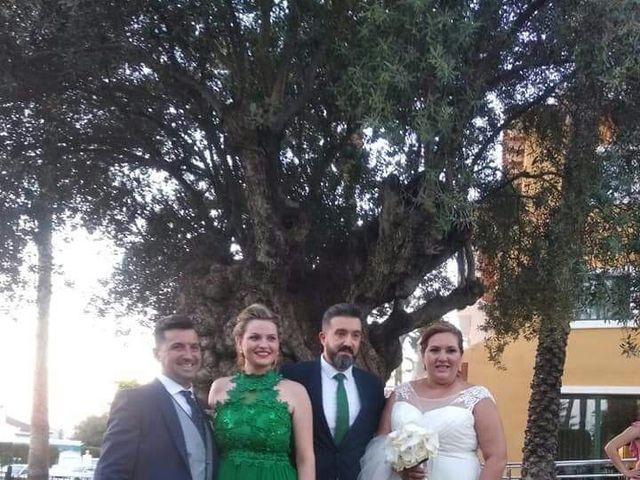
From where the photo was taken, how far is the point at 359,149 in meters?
9.39

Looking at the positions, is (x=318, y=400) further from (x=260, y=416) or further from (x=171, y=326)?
(x=171, y=326)

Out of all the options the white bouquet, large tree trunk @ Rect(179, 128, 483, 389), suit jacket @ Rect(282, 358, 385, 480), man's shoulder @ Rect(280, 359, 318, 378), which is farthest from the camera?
large tree trunk @ Rect(179, 128, 483, 389)

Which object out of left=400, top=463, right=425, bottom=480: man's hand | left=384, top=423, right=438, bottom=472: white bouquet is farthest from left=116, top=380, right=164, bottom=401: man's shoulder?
left=400, top=463, right=425, bottom=480: man's hand

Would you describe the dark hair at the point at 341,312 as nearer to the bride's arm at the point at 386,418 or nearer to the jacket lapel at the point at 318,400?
the jacket lapel at the point at 318,400

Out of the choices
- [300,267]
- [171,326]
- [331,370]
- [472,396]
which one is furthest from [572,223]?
[171,326]

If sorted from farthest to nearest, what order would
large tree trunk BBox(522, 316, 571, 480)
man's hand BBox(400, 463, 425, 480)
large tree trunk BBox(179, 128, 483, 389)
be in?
large tree trunk BBox(522, 316, 571, 480), large tree trunk BBox(179, 128, 483, 389), man's hand BBox(400, 463, 425, 480)

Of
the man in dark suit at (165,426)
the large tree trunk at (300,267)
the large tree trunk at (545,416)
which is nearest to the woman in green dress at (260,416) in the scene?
the man in dark suit at (165,426)

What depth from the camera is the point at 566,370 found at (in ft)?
66.9

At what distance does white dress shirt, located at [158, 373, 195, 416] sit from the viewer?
14.6ft

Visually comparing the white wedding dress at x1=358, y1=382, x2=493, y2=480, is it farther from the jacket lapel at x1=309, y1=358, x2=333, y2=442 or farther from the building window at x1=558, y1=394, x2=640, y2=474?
the building window at x1=558, y1=394, x2=640, y2=474

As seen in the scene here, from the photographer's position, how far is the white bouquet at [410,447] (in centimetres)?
468

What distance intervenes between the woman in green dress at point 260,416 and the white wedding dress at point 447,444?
0.51 metres

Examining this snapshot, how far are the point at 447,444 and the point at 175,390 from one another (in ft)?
5.51

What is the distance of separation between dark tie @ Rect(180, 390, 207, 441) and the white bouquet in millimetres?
1090
